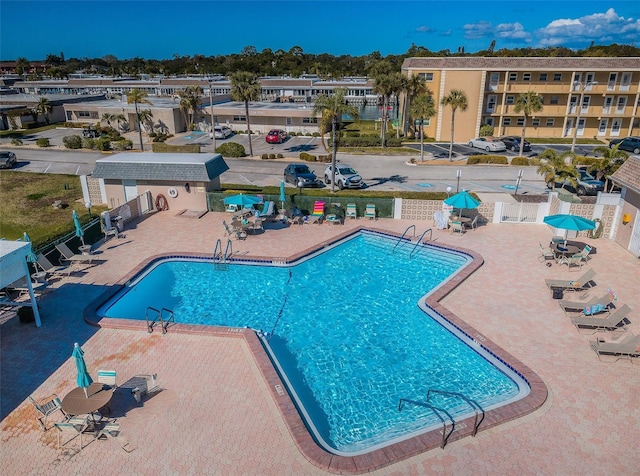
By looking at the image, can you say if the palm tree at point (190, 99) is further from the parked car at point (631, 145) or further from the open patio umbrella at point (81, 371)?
the open patio umbrella at point (81, 371)

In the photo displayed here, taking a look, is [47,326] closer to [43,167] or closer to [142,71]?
[43,167]

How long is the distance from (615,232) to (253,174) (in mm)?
25000

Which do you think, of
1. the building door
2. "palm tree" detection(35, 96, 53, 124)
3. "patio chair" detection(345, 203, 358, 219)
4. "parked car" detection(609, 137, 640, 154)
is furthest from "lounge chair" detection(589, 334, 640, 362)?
"palm tree" detection(35, 96, 53, 124)

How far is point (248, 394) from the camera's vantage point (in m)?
12.5

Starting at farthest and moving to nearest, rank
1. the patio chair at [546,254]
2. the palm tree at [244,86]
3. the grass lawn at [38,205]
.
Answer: the palm tree at [244,86], the grass lawn at [38,205], the patio chair at [546,254]

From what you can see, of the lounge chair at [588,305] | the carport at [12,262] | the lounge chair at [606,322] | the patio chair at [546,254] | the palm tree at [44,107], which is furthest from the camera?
the palm tree at [44,107]

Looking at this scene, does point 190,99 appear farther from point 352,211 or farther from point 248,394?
point 248,394

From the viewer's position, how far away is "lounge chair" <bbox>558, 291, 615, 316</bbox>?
1603cm

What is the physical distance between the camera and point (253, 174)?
122 feet

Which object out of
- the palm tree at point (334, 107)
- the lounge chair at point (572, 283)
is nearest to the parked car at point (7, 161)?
the palm tree at point (334, 107)

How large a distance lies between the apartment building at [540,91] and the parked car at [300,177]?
22.9 metres

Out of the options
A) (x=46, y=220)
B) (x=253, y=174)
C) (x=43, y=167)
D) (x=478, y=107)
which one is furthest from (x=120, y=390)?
(x=478, y=107)

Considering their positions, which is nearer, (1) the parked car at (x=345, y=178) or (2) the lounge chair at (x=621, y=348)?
(2) the lounge chair at (x=621, y=348)

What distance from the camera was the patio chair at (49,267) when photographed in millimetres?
19109
